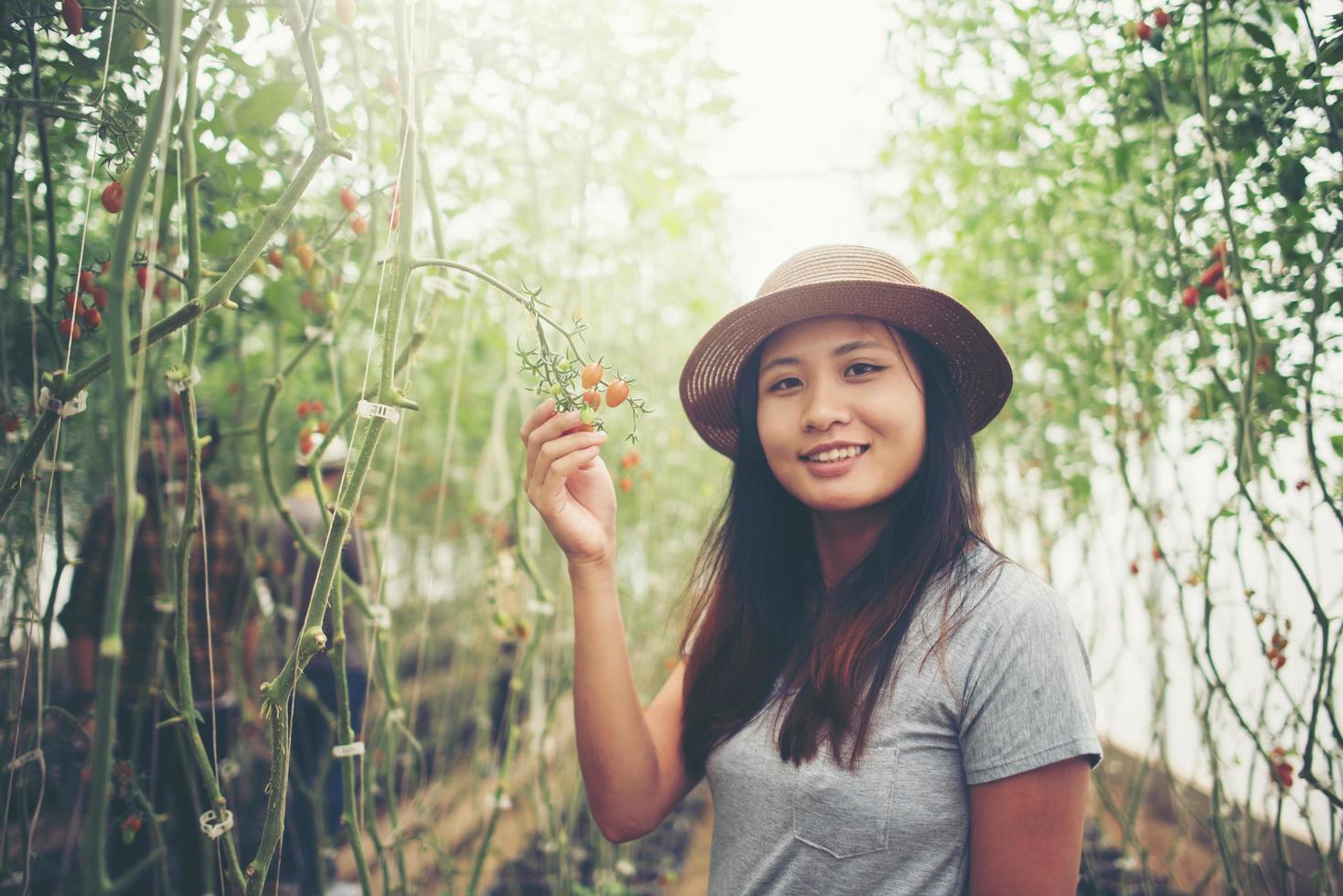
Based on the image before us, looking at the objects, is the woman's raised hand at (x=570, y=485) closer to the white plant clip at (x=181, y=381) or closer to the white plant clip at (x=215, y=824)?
the white plant clip at (x=181, y=381)

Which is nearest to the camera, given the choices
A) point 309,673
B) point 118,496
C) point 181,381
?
point 118,496

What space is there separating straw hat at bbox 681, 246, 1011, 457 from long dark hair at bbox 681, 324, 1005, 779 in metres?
0.04

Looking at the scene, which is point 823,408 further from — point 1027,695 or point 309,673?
point 309,673

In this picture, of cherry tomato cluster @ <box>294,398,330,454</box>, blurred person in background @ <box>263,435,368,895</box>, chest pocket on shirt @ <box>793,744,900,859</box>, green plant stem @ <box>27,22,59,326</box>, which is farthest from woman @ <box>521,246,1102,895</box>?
blurred person in background @ <box>263,435,368,895</box>

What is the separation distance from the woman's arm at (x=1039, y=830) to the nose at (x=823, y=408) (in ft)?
1.49

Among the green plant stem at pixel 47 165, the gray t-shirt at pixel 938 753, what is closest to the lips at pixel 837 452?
the gray t-shirt at pixel 938 753

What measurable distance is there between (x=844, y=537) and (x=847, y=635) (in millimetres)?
192

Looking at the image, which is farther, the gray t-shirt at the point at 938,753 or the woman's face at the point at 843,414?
the woman's face at the point at 843,414

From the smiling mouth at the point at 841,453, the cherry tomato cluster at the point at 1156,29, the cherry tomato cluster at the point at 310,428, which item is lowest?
the smiling mouth at the point at 841,453

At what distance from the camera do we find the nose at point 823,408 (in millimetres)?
1024

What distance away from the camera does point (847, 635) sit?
1004mm

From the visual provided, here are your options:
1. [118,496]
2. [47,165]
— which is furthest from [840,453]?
[47,165]

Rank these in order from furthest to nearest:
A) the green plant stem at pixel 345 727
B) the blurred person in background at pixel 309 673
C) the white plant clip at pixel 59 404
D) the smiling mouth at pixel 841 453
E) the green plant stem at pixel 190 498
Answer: the blurred person in background at pixel 309 673, the smiling mouth at pixel 841 453, the green plant stem at pixel 345 727, the green plant stem at pixel 190 498, the white plant clip at pixel 59 404

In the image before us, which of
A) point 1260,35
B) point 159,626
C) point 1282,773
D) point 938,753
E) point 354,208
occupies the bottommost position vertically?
point 1282,773
